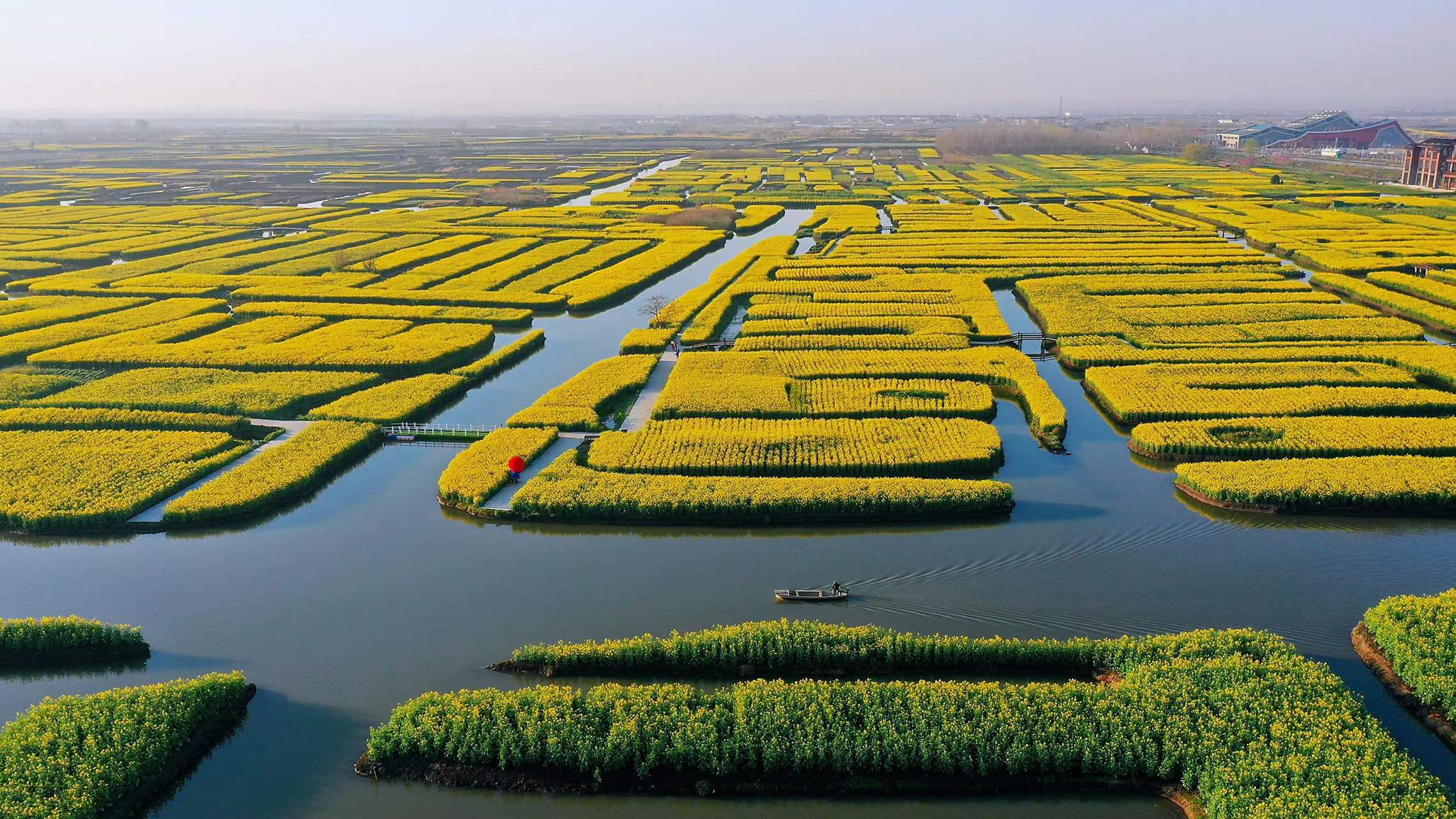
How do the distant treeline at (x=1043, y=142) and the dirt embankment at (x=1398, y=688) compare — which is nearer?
the dirt embankment at (x=1398, y=688)

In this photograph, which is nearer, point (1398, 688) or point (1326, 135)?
point (1398, 688)

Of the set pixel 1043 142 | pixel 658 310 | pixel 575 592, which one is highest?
pixel 1043 142

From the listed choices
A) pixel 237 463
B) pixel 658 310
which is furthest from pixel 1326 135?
pixel 237 463

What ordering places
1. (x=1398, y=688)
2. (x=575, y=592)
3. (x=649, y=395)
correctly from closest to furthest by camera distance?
(x=1398, y=688) < (x=575, y=592) < (x=649, y=395)

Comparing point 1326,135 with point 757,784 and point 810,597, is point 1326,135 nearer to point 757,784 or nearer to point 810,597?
point 810,597

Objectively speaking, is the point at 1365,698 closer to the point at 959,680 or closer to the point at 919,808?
the point at 959,680

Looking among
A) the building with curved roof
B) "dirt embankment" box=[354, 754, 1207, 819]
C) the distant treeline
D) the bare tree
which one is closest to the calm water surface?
"dirt embankment" box=[354, 754, 1207, 819]

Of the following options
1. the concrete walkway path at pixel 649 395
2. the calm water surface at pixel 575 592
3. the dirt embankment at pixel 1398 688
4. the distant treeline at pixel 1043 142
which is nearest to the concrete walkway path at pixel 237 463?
the calm water surface at pixel 575 592

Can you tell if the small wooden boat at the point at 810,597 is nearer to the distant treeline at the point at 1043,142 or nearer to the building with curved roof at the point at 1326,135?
the distant treeline at the point at 1043,142

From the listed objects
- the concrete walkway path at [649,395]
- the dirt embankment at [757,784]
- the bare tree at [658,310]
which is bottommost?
the dirt embankment at [757,784]

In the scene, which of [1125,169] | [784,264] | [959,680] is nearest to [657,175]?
[1125,169]
